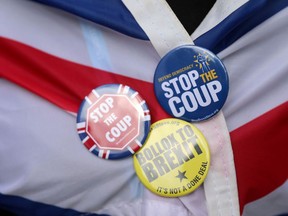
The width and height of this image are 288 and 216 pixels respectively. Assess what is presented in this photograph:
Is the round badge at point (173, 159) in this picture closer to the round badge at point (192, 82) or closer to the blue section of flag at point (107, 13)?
the round badge at point (192, 82)

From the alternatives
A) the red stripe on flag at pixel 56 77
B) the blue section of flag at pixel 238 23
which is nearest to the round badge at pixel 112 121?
the red stripe on flag at pixel 56 77

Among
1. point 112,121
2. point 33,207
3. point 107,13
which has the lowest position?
point 33,207

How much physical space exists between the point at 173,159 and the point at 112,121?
0.33ft

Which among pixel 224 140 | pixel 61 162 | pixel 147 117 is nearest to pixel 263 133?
pixel 224 140

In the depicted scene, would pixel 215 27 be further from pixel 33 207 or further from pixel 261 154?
pixel 33 207

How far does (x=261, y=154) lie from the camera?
26.6 inches

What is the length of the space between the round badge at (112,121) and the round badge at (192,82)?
0.13ft

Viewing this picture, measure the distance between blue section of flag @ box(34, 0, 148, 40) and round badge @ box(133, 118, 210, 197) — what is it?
0.13 meters

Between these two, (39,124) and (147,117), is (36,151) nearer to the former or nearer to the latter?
(39,124)

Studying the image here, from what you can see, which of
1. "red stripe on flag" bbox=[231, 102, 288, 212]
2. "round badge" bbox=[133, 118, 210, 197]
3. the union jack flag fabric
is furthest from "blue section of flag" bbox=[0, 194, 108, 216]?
"red stripe on flag" bbox=[231, 102, 288, 212]

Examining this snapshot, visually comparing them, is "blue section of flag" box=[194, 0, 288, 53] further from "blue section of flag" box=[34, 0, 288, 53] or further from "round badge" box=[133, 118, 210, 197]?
"round badge" box=[133, 118, 210, 197]

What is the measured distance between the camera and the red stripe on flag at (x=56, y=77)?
25.4 inches

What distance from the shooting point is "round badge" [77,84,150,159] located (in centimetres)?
64

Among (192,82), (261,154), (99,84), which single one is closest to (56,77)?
(99,84)
